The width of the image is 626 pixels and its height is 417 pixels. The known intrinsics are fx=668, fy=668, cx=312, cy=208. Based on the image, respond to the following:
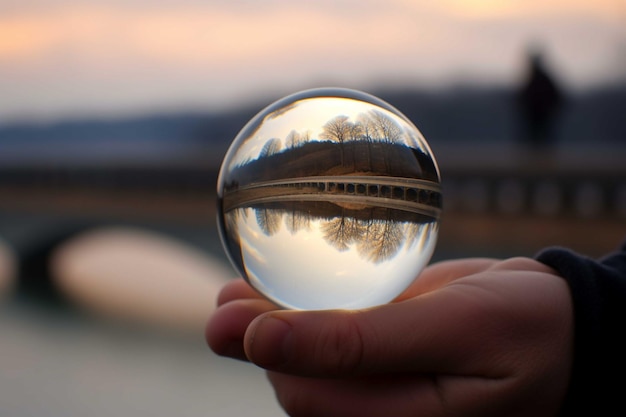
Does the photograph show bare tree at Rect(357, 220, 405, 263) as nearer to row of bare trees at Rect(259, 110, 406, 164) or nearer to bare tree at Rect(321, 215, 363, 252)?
bare tree at Rect(321, 215, 363, 252)

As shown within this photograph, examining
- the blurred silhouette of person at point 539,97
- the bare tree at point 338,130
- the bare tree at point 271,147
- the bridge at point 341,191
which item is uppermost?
the bare tree at point 338,130

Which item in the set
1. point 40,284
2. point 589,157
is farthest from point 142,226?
point 589,157

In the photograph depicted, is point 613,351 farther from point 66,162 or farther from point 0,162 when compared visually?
point 0,162

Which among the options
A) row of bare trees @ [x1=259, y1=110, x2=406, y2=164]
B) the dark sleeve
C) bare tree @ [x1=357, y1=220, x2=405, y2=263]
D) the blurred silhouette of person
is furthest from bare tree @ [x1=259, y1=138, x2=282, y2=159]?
the blurred silhouette of person

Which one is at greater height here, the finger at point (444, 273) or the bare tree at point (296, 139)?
the bare tree at point (296, 139)

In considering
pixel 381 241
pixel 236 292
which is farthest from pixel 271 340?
pixel 236 292

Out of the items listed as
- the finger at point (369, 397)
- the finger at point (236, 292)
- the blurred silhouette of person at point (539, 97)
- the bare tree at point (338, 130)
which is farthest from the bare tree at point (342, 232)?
the blurred silhouette of person at point (539, 97)

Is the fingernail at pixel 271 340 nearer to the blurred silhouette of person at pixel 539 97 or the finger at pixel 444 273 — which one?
the finger at pixel 444 273
